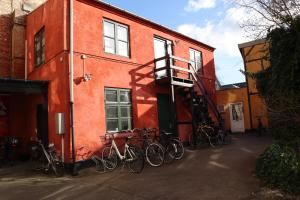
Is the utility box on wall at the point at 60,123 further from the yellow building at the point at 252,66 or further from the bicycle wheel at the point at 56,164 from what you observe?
the yellow building at the point at 252,66

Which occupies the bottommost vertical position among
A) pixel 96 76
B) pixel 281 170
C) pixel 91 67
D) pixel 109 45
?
pixel 281 170

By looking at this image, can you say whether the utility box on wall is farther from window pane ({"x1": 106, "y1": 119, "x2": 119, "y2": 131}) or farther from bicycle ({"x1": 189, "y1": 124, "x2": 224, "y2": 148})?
bicycle ({"x1": 189, "y1": 124, "x2": 224, "y2": 148})

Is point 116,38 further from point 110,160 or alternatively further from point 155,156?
point 155,156

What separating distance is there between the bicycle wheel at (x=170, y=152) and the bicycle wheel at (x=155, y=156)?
0.39m

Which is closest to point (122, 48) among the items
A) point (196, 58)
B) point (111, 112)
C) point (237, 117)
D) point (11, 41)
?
point (111, 112)

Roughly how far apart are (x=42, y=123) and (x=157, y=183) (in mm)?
6678

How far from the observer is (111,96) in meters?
10.9

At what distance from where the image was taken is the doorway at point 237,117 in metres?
20.3

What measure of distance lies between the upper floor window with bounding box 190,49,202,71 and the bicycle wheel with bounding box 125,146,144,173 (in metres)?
8.65

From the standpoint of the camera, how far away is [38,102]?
1212 centimetres

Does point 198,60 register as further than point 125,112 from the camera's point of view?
Yes

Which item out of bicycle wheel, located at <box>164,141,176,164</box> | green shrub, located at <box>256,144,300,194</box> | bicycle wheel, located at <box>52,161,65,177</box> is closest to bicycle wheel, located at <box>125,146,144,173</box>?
bicycle wheel, located at <box>164,141,176,164</box>

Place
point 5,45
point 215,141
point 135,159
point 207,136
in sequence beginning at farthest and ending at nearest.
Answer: point 5,45
point 215,141
point 207,136
point 135,159

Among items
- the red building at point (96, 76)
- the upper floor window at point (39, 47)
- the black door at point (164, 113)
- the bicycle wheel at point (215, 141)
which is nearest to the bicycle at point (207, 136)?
the bicycle wheel at point (215, 141)
